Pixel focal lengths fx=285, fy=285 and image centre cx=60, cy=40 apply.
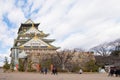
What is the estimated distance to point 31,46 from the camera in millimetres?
71375

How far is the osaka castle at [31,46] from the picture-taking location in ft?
202

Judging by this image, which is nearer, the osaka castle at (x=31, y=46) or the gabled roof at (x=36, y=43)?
the osaka castle at (x=31, y=46)

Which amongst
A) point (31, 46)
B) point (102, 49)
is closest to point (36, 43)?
point (31, 46)

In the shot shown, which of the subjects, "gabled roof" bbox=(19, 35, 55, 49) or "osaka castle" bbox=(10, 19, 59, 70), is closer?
"osaka castle" bbox=(10, 19, 59, 70)

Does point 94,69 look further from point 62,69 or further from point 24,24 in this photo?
point 24,24

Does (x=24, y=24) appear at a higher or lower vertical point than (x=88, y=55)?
higher

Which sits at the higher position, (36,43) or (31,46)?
(36,43)

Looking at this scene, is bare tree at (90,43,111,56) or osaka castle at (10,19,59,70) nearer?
osaka castle at (10,19,59,70)

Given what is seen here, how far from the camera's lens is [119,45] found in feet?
276

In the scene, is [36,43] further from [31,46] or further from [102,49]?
[102,49]

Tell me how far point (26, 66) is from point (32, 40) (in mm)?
12960

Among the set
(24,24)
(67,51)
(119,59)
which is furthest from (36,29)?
(119,59)

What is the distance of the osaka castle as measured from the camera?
202 feet

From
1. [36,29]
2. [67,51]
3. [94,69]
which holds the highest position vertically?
[36,29]
